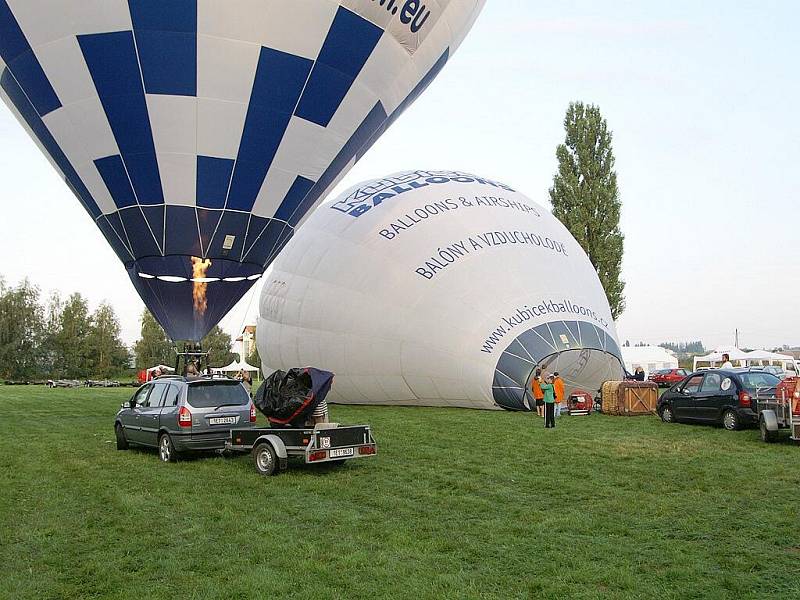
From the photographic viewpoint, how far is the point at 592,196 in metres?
37.8

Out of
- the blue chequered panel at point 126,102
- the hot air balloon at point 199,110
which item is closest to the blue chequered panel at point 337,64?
the hot air balloon at point 199,110

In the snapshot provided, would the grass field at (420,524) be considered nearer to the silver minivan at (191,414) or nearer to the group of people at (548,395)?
the silver minivan at (191,414)

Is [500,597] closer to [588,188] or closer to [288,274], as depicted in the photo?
[288,274]

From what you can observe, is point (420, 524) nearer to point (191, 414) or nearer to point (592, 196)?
point (191, 414)

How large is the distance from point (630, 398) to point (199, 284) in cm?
988

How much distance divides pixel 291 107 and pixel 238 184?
166 centimetres

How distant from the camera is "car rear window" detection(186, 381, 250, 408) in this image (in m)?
10.9

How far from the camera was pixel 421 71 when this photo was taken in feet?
52.2

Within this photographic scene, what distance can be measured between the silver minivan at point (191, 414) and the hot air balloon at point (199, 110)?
10.4 feet

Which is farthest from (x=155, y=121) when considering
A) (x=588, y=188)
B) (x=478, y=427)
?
(x=588, y=188)

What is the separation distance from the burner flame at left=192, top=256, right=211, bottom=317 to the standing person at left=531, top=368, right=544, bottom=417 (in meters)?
6.82

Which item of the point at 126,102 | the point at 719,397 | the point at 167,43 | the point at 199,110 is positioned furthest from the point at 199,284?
the point at 719,397

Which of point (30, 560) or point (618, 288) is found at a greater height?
point (618, 288)

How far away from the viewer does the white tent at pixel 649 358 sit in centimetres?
5000
